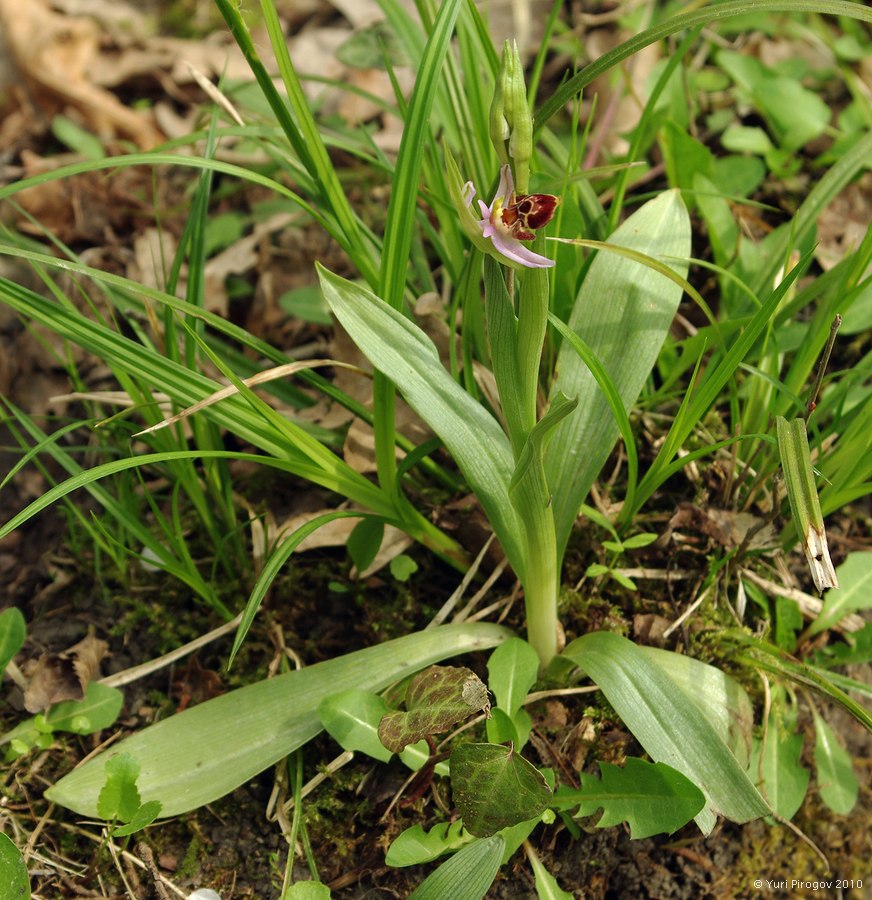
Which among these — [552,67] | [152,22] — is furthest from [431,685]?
[152,22]

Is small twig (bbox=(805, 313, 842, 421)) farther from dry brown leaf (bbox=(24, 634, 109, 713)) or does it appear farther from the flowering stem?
dry brown leaf (bbox=(24, 634, 109, 713))

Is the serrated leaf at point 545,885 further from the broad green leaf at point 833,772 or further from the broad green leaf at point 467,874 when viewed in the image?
the broad green leaf at point 833,772

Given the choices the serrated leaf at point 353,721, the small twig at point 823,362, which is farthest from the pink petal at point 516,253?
the serrated leaf at point 353,721

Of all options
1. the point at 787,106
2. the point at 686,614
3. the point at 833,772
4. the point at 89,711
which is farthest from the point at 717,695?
the point at 787,106

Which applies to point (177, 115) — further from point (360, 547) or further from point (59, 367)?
point (360, 547)

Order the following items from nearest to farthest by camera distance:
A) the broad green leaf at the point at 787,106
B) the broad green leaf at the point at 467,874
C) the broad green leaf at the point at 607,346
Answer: the broad green leaf at the point at 467,874, the broad green leaf at the point at 607,346, the broad green leaf at the point at 787,106

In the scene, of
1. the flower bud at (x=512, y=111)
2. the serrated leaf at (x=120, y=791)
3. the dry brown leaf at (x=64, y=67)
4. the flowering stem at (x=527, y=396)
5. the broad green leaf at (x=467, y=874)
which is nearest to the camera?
the flower bud at (x=512, y=111)
